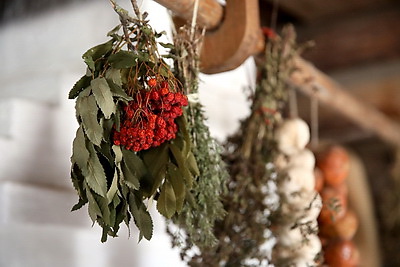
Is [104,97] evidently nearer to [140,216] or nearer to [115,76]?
[115,76]

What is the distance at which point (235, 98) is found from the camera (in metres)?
1.83

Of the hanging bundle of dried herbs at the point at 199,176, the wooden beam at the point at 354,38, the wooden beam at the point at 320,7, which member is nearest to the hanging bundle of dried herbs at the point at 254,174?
the hanging bundle of dried herbs at the point at 199,176

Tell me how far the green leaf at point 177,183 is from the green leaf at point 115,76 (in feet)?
0.47

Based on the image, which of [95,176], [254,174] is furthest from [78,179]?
[254,174]

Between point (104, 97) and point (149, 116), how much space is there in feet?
0.20

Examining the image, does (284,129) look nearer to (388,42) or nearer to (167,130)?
(167,130)

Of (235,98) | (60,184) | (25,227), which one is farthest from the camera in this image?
(235,98)

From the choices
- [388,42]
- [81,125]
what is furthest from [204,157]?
[388,42]

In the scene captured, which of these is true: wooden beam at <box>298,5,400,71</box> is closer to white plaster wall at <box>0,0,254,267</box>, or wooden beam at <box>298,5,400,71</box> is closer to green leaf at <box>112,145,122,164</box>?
white plaster wall at <box>0,0,254,267</box>

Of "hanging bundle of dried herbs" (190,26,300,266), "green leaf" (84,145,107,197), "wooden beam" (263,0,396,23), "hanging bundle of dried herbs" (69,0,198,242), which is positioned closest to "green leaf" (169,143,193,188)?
"hanging bundle of dried herbs" (69,0,198,242)

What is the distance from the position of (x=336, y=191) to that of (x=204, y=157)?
691 mm

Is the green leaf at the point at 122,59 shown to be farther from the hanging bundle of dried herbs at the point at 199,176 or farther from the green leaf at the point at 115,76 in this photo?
the hanging bundle of dried herbs at the point at 199,176

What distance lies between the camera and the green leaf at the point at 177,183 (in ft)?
3.08

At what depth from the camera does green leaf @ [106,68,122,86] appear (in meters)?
0.88
